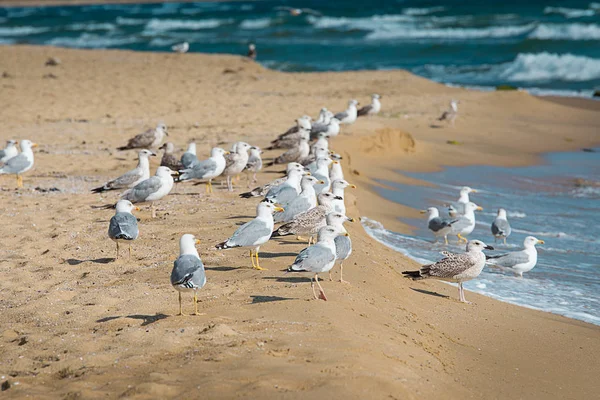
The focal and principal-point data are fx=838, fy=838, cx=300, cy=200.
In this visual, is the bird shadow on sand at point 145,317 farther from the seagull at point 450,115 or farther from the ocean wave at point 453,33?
the ocean wave at point 453,33

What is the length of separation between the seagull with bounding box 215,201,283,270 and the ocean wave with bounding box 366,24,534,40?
35253 millimetres

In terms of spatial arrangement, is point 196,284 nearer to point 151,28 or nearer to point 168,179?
point 168,179

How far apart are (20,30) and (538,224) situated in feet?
163

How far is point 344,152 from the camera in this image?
15.4m

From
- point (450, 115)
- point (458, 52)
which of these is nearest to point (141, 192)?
point (450, 115)

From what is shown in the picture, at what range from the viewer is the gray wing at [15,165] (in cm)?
1278

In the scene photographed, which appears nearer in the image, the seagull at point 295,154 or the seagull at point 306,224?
the seagull at point 306,224

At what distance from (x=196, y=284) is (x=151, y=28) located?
50022 millimetres

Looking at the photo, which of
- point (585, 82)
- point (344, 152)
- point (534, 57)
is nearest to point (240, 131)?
point (344, 152)

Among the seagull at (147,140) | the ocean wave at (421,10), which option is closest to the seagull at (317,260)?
the seagull at (147,140)

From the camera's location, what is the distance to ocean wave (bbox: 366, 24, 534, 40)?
42375mm

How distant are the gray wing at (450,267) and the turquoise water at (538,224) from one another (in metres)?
0.80

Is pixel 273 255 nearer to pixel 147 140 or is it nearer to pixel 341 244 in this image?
pixel 341 244

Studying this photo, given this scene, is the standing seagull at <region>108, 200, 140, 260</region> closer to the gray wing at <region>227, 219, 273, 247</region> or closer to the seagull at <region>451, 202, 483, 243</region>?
the gray wing at <region>227, 219, 273, 247</region>
